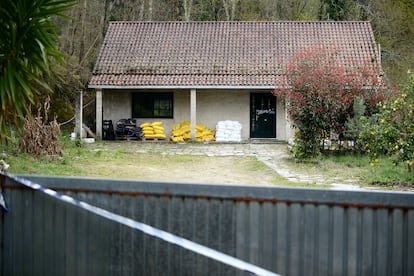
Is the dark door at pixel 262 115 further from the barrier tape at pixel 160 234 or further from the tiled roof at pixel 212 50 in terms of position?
the barrier tape at pixel 160 234

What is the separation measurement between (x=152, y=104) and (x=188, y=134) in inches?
104

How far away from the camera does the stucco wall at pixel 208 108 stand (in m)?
26.5

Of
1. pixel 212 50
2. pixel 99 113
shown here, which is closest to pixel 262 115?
pixel 212 50

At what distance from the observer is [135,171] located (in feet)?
50.0

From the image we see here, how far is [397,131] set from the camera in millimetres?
13250

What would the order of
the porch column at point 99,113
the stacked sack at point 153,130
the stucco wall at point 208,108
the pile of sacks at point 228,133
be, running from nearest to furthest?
the porch column at point 99,113 → the pile of sacks at point 228,133 → the stacked sack at point 153,130 → the stucco wall at point 208,108

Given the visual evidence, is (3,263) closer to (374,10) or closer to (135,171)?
(135,171)

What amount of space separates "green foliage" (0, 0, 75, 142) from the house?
20.0m

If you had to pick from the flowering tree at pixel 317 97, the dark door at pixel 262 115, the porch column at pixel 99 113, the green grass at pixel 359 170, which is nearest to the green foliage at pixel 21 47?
the green grass at pixel 359 170

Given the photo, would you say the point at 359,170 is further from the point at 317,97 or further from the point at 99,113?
the point at 99,113

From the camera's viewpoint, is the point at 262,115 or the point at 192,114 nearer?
the point at 192,114

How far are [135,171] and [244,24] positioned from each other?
16.3m

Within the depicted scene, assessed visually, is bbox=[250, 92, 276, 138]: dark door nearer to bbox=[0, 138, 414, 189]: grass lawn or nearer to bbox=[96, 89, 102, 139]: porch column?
bbox=[96, 89, 102, 139]: porch column

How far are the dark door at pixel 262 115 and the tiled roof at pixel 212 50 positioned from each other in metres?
1.21
